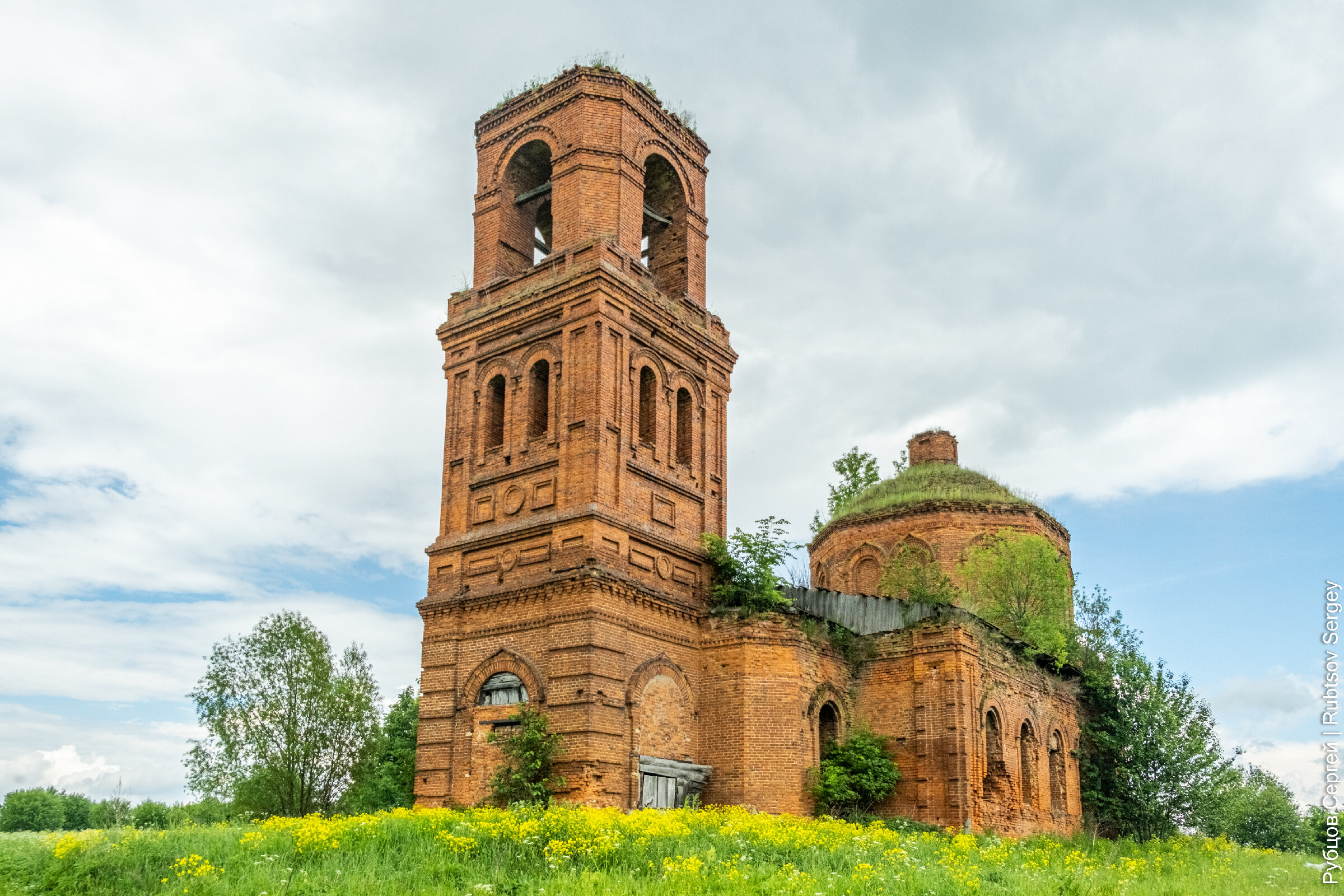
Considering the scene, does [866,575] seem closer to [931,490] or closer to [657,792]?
[931,490]

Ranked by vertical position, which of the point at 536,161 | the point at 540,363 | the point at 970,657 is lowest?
the point at 970,657

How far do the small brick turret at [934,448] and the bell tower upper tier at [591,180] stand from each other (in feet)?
38.1

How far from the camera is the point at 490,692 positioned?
1806 cm

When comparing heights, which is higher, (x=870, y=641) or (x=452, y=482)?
(x=452, y=482)

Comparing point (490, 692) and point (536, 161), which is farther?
point (536, 161)

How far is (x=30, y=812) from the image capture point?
2083 inches

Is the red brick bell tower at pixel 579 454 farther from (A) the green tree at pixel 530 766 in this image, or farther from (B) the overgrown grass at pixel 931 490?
(B) the overgrown grass at pixel 931 490

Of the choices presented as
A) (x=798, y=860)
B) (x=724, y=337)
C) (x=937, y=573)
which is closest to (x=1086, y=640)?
(x=937, y=573)

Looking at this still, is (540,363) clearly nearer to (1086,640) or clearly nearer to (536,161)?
(536,161)

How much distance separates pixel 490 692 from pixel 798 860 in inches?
A: 277

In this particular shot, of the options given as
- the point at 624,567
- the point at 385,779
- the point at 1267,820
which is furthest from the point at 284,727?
the point at 1267,820

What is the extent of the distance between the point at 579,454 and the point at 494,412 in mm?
2834

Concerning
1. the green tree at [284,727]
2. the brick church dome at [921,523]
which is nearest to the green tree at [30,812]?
the green tree at [284,727]

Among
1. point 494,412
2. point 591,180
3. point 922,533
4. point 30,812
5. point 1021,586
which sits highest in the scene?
point 591,180
